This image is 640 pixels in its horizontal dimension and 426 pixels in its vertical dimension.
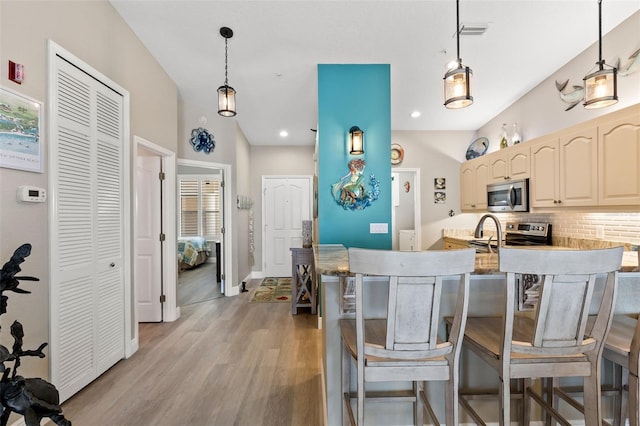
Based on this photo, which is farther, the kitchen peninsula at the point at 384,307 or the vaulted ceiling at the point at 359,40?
the vaulted ceiling at the point at 359,40

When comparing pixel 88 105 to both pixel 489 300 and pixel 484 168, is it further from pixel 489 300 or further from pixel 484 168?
pixel 484 168

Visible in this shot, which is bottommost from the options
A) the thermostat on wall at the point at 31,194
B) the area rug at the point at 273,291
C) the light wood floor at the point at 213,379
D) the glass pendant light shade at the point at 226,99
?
the light wood floor at the point at 213,379

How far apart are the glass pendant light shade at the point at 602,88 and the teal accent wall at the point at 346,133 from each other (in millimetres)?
1555

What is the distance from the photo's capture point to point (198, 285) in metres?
5.26

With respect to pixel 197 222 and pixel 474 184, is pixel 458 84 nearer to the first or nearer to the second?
pixel 474 184

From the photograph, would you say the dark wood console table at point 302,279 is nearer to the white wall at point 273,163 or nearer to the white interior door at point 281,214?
the white interior door at point 281,214

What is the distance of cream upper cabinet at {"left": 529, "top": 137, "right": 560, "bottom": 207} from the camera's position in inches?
118

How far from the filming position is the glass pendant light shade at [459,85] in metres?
1.74

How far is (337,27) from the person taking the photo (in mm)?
2533

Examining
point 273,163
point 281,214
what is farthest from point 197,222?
point 273,163

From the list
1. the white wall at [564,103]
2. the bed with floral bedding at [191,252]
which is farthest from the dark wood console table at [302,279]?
the bed with floral bedding at [191,252]

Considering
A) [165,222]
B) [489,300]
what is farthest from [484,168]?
[165,222]

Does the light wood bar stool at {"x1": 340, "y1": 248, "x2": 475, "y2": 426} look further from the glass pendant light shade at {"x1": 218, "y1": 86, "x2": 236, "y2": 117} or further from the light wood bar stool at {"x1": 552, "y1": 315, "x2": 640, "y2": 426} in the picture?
the glass pendant light shade at {"x1": 218, "y1": 86, "x2": 236, "y2": 117}

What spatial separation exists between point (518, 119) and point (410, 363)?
13.3 ft
